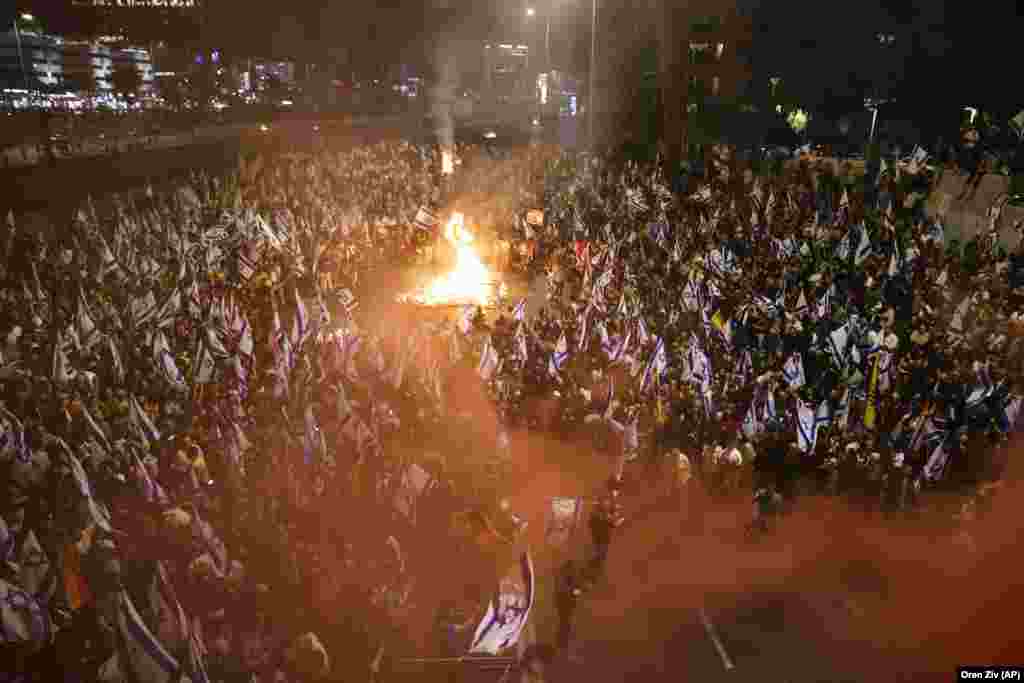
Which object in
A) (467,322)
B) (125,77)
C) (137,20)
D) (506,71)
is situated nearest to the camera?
(467,322)

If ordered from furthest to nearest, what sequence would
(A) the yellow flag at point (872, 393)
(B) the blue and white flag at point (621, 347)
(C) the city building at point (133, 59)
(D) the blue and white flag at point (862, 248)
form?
(C) the city building at point (133, 59), (D) the blue and white flag at point (862, 248), (B) the blue and white flag at point (621, 347), (A) the yellow flag at point (872, 393)

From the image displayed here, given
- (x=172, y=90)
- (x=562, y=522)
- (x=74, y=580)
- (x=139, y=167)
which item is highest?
(x=172, y=90)

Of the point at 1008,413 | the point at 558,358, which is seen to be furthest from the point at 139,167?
the point at 1008,413

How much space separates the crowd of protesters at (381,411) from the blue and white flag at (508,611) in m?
0.93

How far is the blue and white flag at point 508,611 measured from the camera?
592 centimetres

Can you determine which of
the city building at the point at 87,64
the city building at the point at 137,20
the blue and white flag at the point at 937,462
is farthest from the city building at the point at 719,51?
the city building at the point at 87,64

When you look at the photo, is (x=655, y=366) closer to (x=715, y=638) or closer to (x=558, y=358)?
(x=558, y=358)

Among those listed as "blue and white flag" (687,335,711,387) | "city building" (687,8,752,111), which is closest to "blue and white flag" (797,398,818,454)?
"blue and white flag" (687,335,711,387)

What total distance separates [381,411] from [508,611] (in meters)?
3.93

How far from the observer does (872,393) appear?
32.3 ft

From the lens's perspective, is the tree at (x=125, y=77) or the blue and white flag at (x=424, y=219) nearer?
the blue and white flag at (x=424, y=219)

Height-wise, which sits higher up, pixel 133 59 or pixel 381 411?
pixel 133 59

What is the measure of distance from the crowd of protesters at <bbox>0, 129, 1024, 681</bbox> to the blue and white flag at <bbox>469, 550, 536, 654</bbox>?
925 millimetres

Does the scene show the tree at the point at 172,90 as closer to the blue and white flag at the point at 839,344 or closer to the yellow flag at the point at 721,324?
the yellow flag at the point at 721,324
